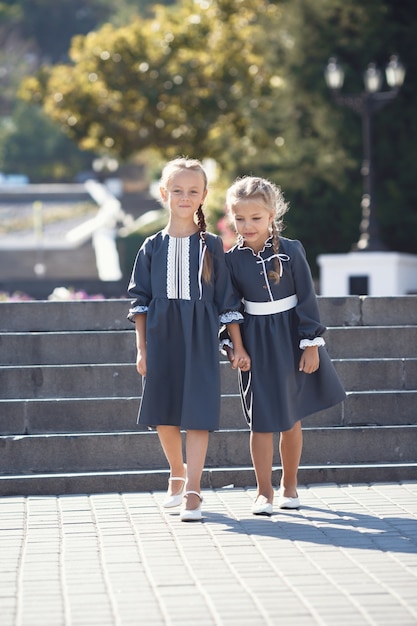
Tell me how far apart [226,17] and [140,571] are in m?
23.4

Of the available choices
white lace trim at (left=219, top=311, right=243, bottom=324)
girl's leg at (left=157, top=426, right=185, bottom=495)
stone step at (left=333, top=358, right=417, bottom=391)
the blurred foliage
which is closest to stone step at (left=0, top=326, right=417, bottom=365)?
stone step at (left=333, top=358, right=417, bottom=391)

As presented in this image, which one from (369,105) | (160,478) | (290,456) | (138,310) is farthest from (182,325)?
(369,105)

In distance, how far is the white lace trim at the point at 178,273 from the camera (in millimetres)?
6844

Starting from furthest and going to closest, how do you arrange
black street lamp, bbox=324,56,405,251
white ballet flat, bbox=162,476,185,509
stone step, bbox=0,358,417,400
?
1. black street lamp, bbox=324,56,405,251
2. stone step, bbox=0,358,417,400
3. white ballet flat, bbox=162,476,185,509

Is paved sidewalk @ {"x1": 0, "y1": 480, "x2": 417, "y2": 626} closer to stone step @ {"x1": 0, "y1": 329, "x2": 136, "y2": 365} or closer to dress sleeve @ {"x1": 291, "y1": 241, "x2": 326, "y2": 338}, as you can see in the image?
dress sleeve @ {"x1": 291, "y1": 241, "x2": 326, "y2": 338}

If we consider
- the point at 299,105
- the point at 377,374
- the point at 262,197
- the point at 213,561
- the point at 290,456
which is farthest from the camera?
the point at 299,105

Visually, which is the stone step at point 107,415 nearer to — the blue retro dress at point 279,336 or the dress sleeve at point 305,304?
the blue retro dress at point 279,336

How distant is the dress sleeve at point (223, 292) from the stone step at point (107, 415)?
162 cm

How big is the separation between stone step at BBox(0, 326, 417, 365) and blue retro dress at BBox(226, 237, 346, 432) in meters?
2.06

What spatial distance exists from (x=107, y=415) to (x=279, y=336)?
1.80 m

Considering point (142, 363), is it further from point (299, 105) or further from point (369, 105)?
point (299, 105)

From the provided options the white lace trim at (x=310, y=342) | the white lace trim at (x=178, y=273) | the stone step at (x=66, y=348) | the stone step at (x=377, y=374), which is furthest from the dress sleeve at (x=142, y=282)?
the stone step at (x=377, y=374)

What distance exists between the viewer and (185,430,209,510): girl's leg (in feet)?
22.0

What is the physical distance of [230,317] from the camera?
267 inches
